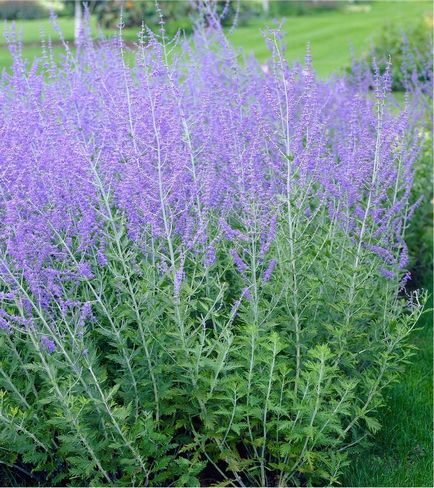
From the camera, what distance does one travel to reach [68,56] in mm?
5160

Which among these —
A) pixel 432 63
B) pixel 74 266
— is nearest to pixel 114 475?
pixel 74 266

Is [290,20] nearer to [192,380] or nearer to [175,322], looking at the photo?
[175,322]

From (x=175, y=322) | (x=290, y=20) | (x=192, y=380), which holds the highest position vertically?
(x=175, y=322)

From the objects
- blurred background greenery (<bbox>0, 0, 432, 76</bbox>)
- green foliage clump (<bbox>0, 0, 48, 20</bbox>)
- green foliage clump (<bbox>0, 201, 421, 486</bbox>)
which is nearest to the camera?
green foliage clump (<bbox>0, 201, 421, 486</bbox>)

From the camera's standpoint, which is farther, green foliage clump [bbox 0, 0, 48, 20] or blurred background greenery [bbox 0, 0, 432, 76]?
green foliage clump [bbox 0, 0, 48, 20]

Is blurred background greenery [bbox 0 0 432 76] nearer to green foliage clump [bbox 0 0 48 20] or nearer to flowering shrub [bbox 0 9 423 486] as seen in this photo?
green foliage clump [bbox 0 0 48 20]

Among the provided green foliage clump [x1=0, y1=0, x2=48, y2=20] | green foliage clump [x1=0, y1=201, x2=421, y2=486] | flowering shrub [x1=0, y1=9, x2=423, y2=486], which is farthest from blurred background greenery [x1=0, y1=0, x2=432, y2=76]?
green foliage clump [x1=0, y1=201, x2=421, y2=486]

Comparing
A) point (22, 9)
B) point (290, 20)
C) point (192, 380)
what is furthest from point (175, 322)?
point (290, 20)

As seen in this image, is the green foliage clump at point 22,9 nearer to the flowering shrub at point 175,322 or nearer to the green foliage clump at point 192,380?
the flowering shrub at point 175,322

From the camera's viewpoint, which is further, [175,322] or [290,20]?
[290,20]

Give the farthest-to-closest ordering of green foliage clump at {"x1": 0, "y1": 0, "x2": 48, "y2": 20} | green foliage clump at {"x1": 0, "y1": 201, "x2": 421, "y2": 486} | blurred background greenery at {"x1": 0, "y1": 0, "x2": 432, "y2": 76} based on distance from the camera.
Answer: green foliage clump at {"x1": 0, "y1": 0, "x2": 48, "y2": 20} < blurred background greenery at {"x1": 0, "y1": 0, "x2": 432, "y2": 76} < green foliage clump at {"x1": 0, "y1": 201, "x2": 421, "y2": 486}

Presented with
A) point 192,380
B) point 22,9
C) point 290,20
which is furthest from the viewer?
point 290,20

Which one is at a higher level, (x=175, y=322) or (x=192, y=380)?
(x=175, y=322)

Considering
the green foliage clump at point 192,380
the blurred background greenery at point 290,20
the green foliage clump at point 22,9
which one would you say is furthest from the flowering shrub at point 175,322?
the green foliage clump at point 22,9
